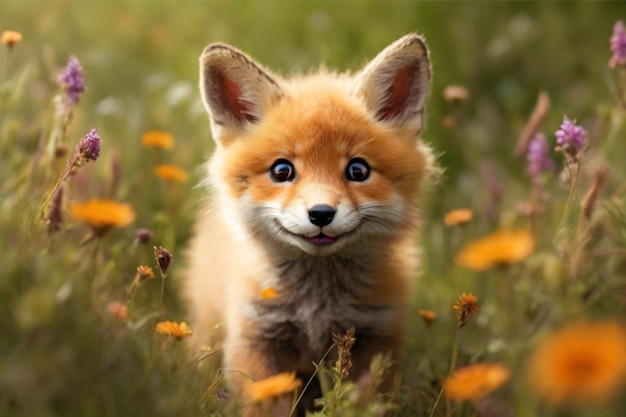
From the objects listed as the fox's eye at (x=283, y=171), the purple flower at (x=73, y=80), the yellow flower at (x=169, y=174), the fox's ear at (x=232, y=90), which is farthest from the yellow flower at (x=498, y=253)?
the yellow flower at (x=169, y=174)

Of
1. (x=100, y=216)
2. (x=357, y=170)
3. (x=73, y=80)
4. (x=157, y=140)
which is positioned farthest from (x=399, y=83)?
(x=100, y=216)

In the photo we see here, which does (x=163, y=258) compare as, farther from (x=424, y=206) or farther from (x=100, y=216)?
(x=424, y=206)

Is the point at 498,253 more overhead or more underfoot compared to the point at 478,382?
more overhead

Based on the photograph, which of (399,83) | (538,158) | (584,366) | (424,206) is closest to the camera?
(584,366)

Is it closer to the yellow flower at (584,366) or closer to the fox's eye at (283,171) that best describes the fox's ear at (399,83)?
the fox's eye at (283,171)

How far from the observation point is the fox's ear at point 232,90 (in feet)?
9.34

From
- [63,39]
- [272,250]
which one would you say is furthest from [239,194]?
[63,39]

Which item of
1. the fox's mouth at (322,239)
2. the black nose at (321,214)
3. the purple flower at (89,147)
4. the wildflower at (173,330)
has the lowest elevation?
the wildflower at (173,330)

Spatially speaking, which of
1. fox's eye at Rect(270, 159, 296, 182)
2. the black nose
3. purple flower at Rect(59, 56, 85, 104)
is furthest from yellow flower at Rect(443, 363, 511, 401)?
purple flower at Rect(59, 56, 85, 104)

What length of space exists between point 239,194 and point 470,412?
1052 millimetres

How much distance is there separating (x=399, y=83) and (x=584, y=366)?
5.83 ft

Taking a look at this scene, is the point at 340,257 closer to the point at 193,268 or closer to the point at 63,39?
the point at 193,268

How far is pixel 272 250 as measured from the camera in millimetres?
2830

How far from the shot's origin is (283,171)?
105 inches
